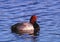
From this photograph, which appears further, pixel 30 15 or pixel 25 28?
pixel 30 15

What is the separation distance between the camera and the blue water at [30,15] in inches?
618

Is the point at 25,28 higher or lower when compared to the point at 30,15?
lower

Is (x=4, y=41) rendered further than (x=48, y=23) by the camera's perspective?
No

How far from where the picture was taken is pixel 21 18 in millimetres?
18797

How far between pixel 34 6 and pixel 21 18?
2.87 meters

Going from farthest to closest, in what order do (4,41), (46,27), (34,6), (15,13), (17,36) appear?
(34,6)
(15,13)
(46,27)
(17,36)
(4,41)

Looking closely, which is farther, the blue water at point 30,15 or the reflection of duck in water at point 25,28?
the reflection of duck in water at point 25,28

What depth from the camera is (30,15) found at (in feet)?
64.1

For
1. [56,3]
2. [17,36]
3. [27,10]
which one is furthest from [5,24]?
[56,3]

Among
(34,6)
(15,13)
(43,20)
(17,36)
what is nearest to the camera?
(17,36)

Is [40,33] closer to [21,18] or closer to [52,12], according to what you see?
[21,18]

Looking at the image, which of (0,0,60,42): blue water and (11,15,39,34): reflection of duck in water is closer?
(0,0,60,42): blue water

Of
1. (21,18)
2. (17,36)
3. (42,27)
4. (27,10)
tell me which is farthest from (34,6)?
(17,36)

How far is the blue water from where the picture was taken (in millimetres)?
15703
